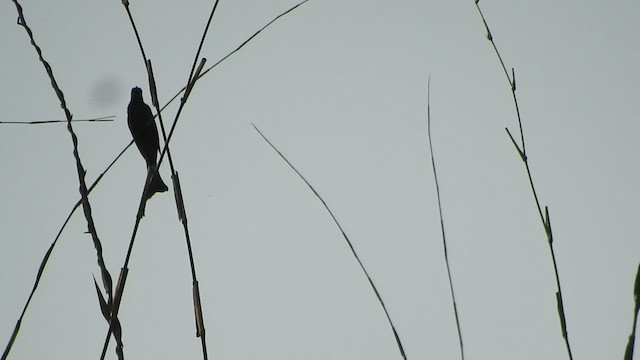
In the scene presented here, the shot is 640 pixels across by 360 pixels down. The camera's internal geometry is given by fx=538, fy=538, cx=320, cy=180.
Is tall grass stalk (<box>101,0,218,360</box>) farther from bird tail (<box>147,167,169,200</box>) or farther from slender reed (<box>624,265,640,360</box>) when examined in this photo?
slender reed (<box>624,265,640,360</box>)

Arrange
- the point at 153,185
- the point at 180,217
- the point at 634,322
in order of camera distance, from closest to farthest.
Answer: the point at 634,322
the point at 180,217
the point at 153,185

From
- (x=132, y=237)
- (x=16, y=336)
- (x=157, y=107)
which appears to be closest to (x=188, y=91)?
(x=157, y=107)

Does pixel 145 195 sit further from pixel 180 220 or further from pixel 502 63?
pixel 502 63

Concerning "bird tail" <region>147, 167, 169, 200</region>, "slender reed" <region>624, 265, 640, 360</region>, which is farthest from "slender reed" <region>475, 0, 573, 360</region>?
"bird tail" <region>147, 167, 169, 200</region>

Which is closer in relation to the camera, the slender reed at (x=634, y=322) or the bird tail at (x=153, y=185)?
the slender reed at (x=634, y=322)

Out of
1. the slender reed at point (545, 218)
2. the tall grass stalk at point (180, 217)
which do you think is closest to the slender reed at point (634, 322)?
the slender reed at point (545, 218)

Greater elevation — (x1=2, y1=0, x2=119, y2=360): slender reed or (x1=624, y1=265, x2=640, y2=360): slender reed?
(x1=2, y1=0, x2=119, y2=360): slender reed

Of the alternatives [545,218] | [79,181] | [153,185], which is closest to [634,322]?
[545,218]

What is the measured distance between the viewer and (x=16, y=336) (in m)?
0.47

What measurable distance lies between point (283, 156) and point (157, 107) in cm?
12

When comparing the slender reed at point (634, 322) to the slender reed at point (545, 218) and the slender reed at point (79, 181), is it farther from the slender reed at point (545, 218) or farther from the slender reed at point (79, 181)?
the slender reed at point (79, 181)

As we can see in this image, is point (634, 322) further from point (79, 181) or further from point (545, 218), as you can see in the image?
point (79, 181)

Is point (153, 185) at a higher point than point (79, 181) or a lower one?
higher

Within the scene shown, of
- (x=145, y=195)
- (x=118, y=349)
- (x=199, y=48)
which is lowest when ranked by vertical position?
(x=118, y=349)
